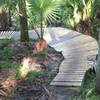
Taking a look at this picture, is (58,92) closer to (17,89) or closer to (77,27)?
(17,89)

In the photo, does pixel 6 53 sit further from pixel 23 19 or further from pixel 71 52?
pixel 71 52

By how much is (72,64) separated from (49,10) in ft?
7.67

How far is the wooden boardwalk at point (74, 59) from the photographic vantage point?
25.7ft

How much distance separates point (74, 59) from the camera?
9.78 metres

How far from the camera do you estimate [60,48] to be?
11555 mm

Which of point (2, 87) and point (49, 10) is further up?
point (49, 10)

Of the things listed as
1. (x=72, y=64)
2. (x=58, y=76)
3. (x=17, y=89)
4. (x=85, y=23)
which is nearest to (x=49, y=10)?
(x=72, y=64)

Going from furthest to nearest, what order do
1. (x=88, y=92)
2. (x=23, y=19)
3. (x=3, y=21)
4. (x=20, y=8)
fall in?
(x=3, y=21) → (x=23, y=19) → (x=20, y=8) → (x=88, y=92)

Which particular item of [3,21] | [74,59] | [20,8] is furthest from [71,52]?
[3,21]

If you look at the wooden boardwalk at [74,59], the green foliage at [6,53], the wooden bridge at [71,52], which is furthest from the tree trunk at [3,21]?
the green foliage at [6,53]

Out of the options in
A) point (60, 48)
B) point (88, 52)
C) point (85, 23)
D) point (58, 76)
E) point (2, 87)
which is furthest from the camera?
point (85, 23)

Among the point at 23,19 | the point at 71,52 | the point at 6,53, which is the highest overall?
the point at 23,19

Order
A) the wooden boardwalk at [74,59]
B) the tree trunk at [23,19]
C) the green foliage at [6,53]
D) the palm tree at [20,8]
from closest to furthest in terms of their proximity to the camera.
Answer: the wooden boardwalk at [74,59]
the palm tree at [20,8]
the green foliage at [6,53]
the tree trunk at [23,19]

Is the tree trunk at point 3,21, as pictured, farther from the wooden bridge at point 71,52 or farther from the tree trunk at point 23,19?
the tree trunk at point 23,19
